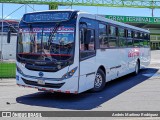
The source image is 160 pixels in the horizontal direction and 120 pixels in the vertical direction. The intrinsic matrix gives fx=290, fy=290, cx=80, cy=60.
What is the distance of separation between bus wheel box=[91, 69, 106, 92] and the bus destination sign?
2.81 m

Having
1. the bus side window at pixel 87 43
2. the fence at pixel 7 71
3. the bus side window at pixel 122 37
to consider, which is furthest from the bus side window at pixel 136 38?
the fence at pixel 7 71

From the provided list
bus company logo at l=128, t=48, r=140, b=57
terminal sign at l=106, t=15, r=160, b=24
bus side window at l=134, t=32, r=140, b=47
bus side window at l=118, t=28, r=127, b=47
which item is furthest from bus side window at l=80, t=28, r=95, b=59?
terminal sign at l=106, t=15, r=160, b=24

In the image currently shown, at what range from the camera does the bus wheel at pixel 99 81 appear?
36.9ft

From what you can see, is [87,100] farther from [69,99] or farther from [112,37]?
[112,37]

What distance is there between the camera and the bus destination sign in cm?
961

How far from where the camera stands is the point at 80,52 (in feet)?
31.5

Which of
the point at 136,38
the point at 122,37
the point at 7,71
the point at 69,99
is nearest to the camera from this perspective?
the point at 69,99

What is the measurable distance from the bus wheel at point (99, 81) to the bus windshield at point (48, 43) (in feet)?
7.57

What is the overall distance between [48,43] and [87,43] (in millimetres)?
1390

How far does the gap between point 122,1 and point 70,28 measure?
39425 mm

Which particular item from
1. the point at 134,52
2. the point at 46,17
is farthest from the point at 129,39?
the point at 46,17

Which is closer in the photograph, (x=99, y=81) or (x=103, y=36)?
(x=99, y=81)

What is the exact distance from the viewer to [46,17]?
32.4ft

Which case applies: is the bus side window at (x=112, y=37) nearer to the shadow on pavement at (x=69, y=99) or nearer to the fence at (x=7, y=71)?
the shadow on pavement at (x=69, y=99)
